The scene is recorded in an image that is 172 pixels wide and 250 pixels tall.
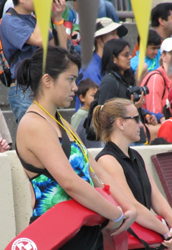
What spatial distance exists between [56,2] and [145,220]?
6.20 feet

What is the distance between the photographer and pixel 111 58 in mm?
3943

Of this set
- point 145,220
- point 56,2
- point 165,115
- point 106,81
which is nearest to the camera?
point 56,2

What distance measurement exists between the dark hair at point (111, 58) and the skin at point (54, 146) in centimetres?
184

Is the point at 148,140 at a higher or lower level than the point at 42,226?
lower

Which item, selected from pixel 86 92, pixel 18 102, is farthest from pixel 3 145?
pixel 86 92

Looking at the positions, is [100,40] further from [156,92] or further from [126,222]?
[126,222]

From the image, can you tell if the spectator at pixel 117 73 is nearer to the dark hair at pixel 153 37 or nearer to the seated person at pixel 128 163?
the dark hair at pixel 153 37

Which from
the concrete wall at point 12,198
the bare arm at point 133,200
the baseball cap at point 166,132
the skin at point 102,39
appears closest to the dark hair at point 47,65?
the bare arm at point 133,200

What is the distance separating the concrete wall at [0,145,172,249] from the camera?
9.98 feet

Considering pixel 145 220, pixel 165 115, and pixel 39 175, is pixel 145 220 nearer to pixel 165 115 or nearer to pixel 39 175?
pixel 39 175

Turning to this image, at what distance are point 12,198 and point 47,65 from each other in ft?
4.38

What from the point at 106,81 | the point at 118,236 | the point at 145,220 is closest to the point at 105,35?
the point at 106,81

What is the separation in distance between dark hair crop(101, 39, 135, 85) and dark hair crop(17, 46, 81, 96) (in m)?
1.80

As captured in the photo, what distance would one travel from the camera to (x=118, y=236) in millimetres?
2199
